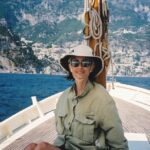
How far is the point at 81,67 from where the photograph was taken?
288cm

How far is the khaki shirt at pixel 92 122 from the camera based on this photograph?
2773 mm

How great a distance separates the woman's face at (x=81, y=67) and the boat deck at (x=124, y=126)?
2.58m

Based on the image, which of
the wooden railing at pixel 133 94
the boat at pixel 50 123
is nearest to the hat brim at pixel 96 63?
the boat at pixel 50 123

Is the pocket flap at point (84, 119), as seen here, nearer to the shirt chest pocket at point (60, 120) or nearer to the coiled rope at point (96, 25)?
the shirt chest pocket at point (60, 120)

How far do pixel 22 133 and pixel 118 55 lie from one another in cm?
17687

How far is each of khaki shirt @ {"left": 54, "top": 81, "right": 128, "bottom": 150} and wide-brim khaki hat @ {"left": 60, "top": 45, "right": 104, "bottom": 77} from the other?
163 mm

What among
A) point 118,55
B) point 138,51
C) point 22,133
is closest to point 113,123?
point 22,133

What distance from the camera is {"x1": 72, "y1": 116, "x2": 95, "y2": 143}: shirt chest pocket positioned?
280 cm

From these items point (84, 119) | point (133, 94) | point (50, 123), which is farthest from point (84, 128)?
point (133, 94)

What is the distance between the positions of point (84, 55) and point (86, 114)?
43 cm

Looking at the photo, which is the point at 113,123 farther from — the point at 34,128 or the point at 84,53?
the point at 34,128

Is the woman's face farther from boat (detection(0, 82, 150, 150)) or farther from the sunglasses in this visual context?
boat (detection(0, 82, 150, 150))

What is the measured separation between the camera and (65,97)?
3018 millimetres

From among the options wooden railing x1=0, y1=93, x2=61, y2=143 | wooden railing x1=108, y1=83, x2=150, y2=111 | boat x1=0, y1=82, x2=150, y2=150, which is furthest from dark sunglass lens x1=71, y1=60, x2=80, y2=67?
wooden railing x1=108, y1=83, x2=150, y2=111
